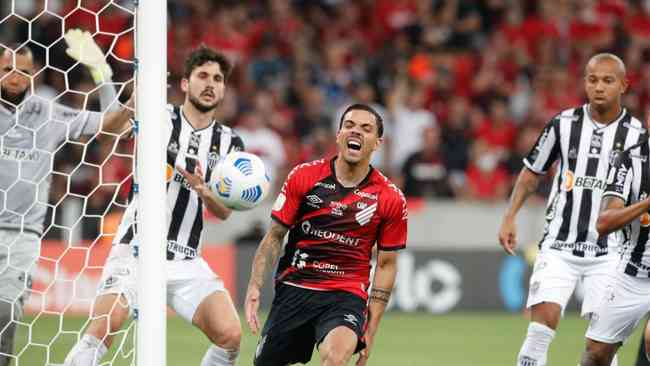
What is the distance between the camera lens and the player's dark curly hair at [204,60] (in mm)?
7406

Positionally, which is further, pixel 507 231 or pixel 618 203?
pixel 507 231

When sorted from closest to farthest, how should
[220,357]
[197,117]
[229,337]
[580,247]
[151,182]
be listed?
[151,182], [229,337], [220,357], [197,117], [580,247]

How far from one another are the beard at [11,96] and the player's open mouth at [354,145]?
208cm

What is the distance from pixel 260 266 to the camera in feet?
21.3

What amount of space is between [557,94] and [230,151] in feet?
30.7

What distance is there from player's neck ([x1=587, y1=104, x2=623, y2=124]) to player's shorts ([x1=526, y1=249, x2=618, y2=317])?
2.85ft

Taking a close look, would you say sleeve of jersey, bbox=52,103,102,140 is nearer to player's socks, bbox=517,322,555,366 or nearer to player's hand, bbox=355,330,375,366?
player's hand, bbox=355,330,375,366

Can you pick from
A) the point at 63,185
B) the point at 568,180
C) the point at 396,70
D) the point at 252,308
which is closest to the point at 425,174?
the point at 396,70

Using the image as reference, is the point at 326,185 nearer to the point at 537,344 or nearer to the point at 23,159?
the point at 537,344

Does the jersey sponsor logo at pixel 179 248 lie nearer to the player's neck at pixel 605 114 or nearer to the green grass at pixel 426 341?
the green grass at pixel 426 341

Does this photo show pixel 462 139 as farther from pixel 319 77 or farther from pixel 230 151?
pixel 230 151

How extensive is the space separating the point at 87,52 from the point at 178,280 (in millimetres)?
1448

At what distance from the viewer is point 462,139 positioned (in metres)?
14.8

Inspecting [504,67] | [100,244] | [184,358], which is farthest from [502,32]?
[184,358]
